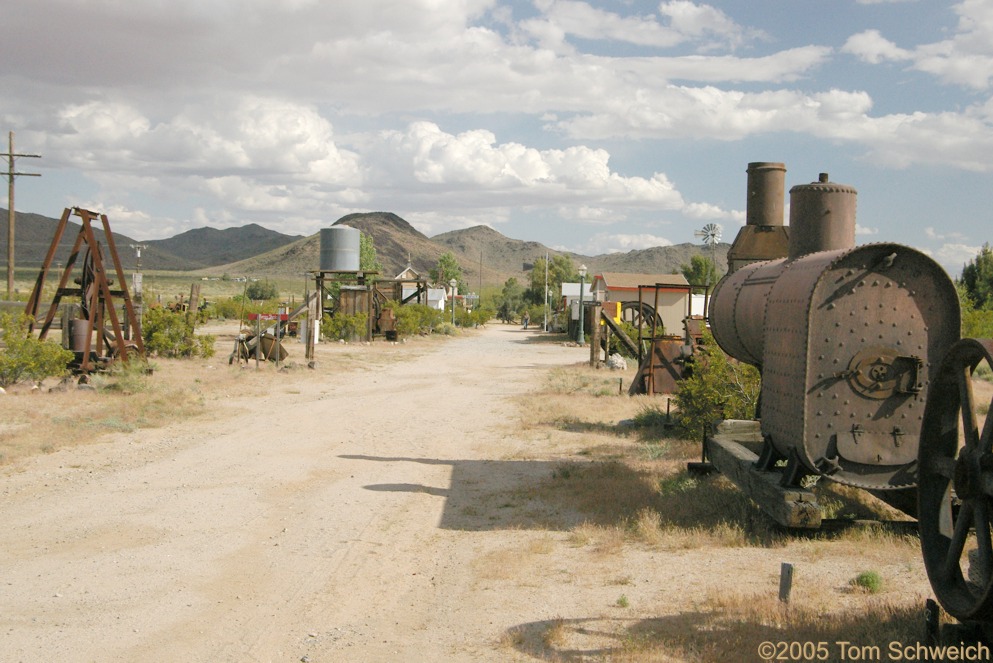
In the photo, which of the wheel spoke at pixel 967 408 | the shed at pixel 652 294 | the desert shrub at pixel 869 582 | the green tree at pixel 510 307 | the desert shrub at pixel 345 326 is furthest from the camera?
the green tree at pixel 510 307

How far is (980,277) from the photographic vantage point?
1724 inches

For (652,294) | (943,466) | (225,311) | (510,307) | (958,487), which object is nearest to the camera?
(958,487)

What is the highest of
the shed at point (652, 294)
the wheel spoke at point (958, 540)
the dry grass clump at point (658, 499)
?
the shed at point (652, 294)

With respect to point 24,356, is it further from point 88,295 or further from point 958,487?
point 958,487

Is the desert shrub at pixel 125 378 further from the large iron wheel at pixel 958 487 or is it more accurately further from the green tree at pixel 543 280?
the green tree at pixel 543 280

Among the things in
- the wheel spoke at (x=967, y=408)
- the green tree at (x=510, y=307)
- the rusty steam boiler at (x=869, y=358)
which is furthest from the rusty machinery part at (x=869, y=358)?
the green tree at (x=510, y=307)

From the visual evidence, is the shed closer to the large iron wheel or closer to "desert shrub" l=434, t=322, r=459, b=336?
"desert shrub" l=434, t=322, r=459, b=336

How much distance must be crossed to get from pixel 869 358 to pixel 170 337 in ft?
67.8

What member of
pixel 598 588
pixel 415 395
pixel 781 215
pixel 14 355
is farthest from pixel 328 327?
pixel 598 588

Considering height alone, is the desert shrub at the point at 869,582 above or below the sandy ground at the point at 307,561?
above

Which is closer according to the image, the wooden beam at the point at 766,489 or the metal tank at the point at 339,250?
the wooden beam at the point at 766,489

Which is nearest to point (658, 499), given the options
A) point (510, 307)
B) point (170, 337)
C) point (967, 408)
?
point (967, 408)

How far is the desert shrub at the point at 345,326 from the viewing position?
37250 mm

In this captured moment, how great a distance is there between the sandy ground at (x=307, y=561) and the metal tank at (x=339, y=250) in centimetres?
2485
